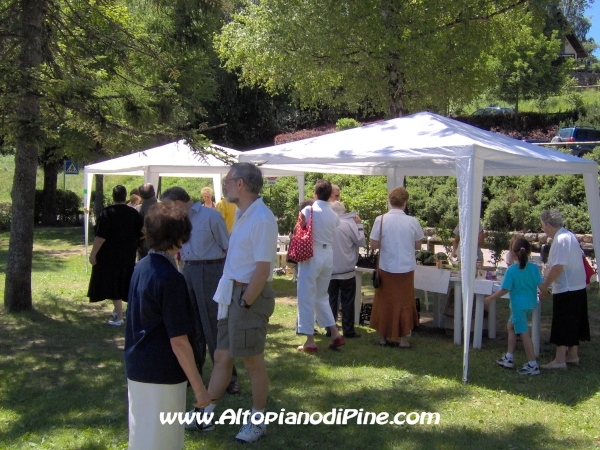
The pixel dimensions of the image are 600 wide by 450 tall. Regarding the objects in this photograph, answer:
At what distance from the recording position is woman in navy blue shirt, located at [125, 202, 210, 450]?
3.07 m

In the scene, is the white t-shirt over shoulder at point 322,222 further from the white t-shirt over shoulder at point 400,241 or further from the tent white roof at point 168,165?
the tent white roof at point 168,165

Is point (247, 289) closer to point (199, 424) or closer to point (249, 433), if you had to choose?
point (249, 433)

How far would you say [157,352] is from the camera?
311cm

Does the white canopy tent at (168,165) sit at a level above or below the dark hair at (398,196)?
above

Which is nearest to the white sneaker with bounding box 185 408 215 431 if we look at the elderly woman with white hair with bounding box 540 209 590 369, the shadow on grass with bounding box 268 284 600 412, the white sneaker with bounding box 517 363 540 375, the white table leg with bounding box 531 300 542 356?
the shadow on grass with bounding box 268 284 600 412

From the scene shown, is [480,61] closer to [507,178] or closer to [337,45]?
[337,45]

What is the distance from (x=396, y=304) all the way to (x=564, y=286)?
167 cm

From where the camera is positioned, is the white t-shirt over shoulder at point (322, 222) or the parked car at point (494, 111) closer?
the white t-shirt over shoulder at point (322, 222)

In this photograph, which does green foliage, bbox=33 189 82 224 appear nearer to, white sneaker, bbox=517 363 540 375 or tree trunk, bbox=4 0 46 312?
tree trunk, bbox=4 0 46 312

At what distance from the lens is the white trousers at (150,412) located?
3104 millimetres

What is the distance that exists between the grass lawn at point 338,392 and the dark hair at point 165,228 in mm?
1735

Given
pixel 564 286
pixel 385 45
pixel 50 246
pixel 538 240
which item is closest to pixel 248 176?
pixel 564 286

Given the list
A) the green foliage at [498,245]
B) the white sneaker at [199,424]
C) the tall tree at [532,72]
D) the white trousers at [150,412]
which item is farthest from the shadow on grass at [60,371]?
the tall tree at [532,72]

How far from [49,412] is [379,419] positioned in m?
2.46
